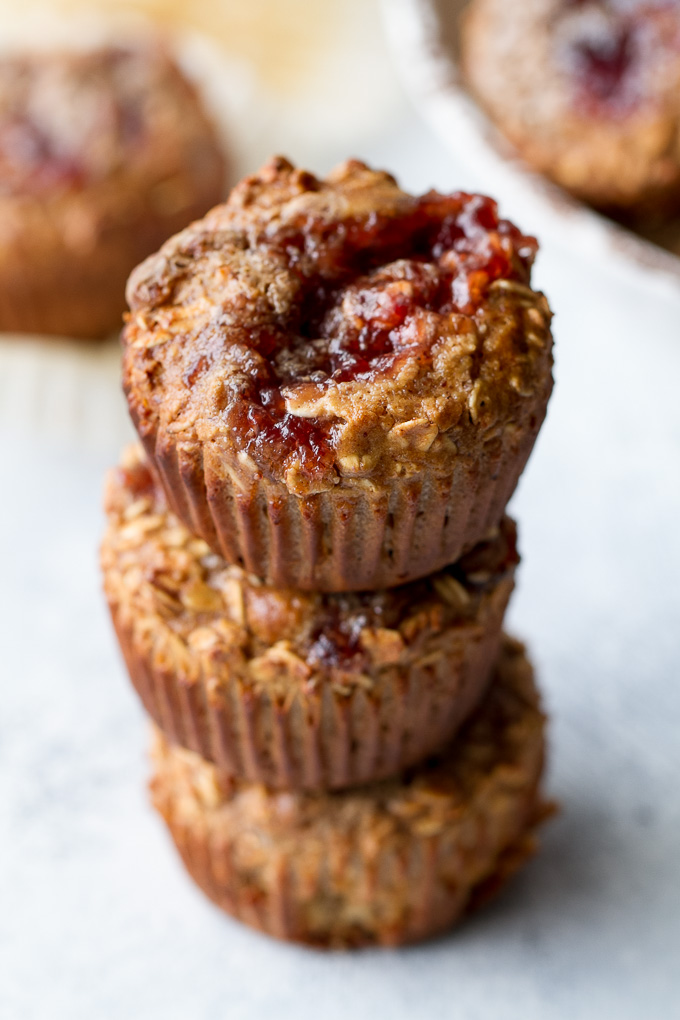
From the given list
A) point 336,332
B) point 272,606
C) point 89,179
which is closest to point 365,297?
point 336,332

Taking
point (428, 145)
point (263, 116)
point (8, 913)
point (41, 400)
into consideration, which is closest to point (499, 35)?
point (428, 145)

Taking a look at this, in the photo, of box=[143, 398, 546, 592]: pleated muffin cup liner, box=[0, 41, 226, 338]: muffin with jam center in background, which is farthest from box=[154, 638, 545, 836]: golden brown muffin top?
box=[0, 41, 226, 338]: muffin with jam center in background

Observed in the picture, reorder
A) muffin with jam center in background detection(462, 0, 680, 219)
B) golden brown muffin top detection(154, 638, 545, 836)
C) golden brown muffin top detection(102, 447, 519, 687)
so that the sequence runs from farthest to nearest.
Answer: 1. muffin with jam center in background detection(462, 0, 680, 219)
2. golden brown muffin top detection(154, 638, 545, 836)
3. golden brown muffin top detection(102, 447, 519, 687)

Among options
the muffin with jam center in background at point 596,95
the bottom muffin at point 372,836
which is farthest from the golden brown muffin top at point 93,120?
the bottom muffin at point 372,836

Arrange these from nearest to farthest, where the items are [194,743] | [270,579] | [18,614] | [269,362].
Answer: [269,362] → [270,579] → [194,743] → [18,614]

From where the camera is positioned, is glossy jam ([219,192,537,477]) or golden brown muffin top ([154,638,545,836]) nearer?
glossy jam ([219,192,537,477])

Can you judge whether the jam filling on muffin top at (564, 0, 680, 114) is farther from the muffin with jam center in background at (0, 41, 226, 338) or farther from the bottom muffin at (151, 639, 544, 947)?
the bottom muffin at (151, 639, 544, 947)

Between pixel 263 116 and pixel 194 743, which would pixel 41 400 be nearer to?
pixel 263 116

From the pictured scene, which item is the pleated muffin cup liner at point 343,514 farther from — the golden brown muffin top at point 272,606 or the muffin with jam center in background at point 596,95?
the muffin with jam center in background at point 596,95
